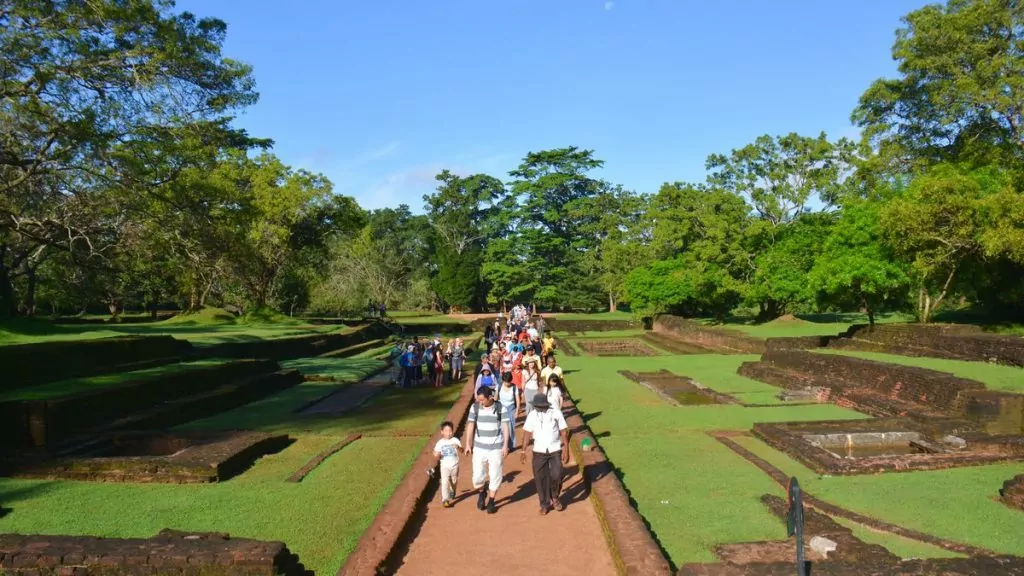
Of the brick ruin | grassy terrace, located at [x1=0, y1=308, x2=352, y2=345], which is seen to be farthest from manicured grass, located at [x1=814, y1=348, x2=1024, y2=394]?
grassy terrace, located at [x1=0, y1=308, x2=352, y2=345]

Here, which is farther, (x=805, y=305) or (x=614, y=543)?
(x=805, y=305)

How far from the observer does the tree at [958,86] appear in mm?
21438

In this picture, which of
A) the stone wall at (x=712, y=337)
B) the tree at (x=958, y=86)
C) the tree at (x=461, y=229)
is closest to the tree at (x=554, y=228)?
the tree at (x=461, y=229)

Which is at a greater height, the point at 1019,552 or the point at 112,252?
the point at 112,252

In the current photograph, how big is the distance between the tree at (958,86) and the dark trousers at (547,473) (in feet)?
69.4

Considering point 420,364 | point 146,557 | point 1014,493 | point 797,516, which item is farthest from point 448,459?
point 420,364

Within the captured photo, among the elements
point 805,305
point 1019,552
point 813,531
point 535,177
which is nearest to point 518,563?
point 813,531

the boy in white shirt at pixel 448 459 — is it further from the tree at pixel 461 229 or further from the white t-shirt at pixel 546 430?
the tree at pixel 461 229

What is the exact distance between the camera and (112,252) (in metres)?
19.0

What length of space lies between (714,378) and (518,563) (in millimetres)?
13113

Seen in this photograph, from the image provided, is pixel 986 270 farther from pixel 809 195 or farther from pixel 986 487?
pixel 986 487

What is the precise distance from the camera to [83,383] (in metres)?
12.3

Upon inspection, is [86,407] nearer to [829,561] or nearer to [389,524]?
[389,524]

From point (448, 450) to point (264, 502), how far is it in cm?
217
